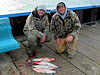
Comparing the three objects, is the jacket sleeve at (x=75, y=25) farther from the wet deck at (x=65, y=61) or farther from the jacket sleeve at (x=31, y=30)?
the jacket sleeve at (x=31, y=30)

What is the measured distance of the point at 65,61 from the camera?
131 inches

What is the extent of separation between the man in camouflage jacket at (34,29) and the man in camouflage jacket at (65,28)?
32cm

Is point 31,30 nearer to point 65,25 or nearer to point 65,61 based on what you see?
point 65,25

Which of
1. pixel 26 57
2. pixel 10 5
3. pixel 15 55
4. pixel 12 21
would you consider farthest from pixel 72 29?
pixel 12 21

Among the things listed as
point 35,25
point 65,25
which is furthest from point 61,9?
point 35,25

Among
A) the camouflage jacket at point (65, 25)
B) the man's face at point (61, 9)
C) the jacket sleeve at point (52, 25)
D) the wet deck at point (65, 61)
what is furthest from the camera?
the jacket sleeve at point (52, 25)

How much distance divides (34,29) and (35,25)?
0.57 ft

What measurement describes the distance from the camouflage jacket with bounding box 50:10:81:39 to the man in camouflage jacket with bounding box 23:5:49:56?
273 mm

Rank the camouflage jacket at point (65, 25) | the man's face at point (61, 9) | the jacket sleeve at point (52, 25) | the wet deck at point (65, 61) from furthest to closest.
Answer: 1. the jacket sleeve at point (52, 25)
2. the camouflage jacket at point (65, 25)
3. the man's face at point (61, 9)
4. the wet deck at point (65, 61)

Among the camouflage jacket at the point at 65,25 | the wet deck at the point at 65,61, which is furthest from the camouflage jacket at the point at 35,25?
the wet deck at the point at 65,61

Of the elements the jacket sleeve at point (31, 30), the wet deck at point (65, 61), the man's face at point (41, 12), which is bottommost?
the wet deck at point (65, 61)

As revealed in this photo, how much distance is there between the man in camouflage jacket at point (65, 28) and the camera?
3314 millimetres

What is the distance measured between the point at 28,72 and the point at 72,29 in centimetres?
157

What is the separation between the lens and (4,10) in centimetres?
423
